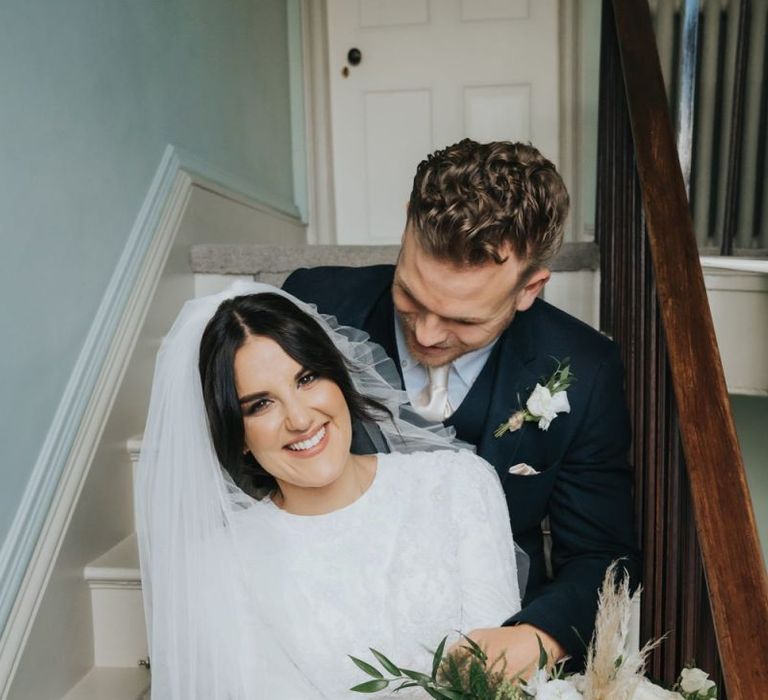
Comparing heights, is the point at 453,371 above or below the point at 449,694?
above

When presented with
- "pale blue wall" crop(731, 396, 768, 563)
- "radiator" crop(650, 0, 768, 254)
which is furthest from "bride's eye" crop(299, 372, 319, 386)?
"radiator" crop(650, 0, 768, 254)

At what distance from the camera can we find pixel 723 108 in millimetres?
4055

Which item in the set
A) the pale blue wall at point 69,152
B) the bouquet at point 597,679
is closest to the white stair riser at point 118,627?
the pale blue wall at point 69,152

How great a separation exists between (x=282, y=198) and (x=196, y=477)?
2.85m

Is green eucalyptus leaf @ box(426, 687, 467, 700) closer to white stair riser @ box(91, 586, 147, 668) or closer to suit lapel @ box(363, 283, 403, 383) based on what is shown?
suit lapel @ box(363, 283, 403, 383)

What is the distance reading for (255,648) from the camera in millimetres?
1396

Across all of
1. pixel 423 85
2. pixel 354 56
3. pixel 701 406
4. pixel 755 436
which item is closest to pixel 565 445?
pixel 701 406

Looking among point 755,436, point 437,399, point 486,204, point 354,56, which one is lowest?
point 755,436

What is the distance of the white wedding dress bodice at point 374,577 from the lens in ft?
4.63

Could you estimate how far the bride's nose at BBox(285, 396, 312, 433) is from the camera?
139 centimetres

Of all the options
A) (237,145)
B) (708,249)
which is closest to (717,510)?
(237,145)

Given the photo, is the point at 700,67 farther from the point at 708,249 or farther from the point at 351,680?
the point at 351,680

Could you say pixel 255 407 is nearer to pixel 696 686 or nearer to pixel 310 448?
pixel 310 448

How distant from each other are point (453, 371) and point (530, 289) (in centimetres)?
26
